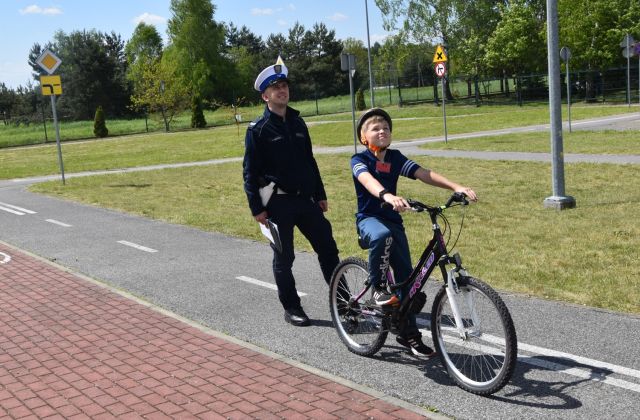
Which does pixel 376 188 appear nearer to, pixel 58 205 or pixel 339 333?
pixel 339 333

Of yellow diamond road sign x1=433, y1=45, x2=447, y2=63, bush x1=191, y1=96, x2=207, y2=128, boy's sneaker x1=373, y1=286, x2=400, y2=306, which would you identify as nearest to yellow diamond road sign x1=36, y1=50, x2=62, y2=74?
yellow diamond road sign x1=433, y1=45, x2=447, y2=63

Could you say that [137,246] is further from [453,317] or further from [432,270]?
[453,317]

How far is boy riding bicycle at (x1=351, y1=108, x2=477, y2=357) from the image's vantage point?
457 cm

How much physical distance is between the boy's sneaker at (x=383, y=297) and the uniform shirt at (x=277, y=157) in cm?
113

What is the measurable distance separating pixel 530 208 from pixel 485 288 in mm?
6875

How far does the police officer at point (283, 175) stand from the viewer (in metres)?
5.39

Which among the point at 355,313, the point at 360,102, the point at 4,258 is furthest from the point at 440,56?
the point at 360,102

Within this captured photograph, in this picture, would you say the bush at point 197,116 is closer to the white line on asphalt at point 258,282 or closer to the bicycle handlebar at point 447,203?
the white line on asphalt at point 258,282

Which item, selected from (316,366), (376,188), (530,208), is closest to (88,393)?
(316,366)

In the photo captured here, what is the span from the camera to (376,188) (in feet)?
14.3

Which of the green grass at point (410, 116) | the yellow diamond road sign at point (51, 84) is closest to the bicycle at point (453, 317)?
the yellow diamond road sign at point (51, 84)

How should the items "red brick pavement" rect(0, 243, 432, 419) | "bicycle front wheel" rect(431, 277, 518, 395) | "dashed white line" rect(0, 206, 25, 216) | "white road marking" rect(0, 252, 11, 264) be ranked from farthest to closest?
"dashed white line" rect(0, 206, 25, 216) < "white road marking" rect(0, 252, 11, 264) < "red brick pavement" rect(0, 243, 432, 419) < "bicycle front wheel" rect(431, 277, 518, 395)

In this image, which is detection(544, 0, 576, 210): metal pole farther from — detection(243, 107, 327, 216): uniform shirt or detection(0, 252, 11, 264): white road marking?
detection(0, 252, 11, 264): white road marking

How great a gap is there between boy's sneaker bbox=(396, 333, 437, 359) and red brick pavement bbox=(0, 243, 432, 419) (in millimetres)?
609
